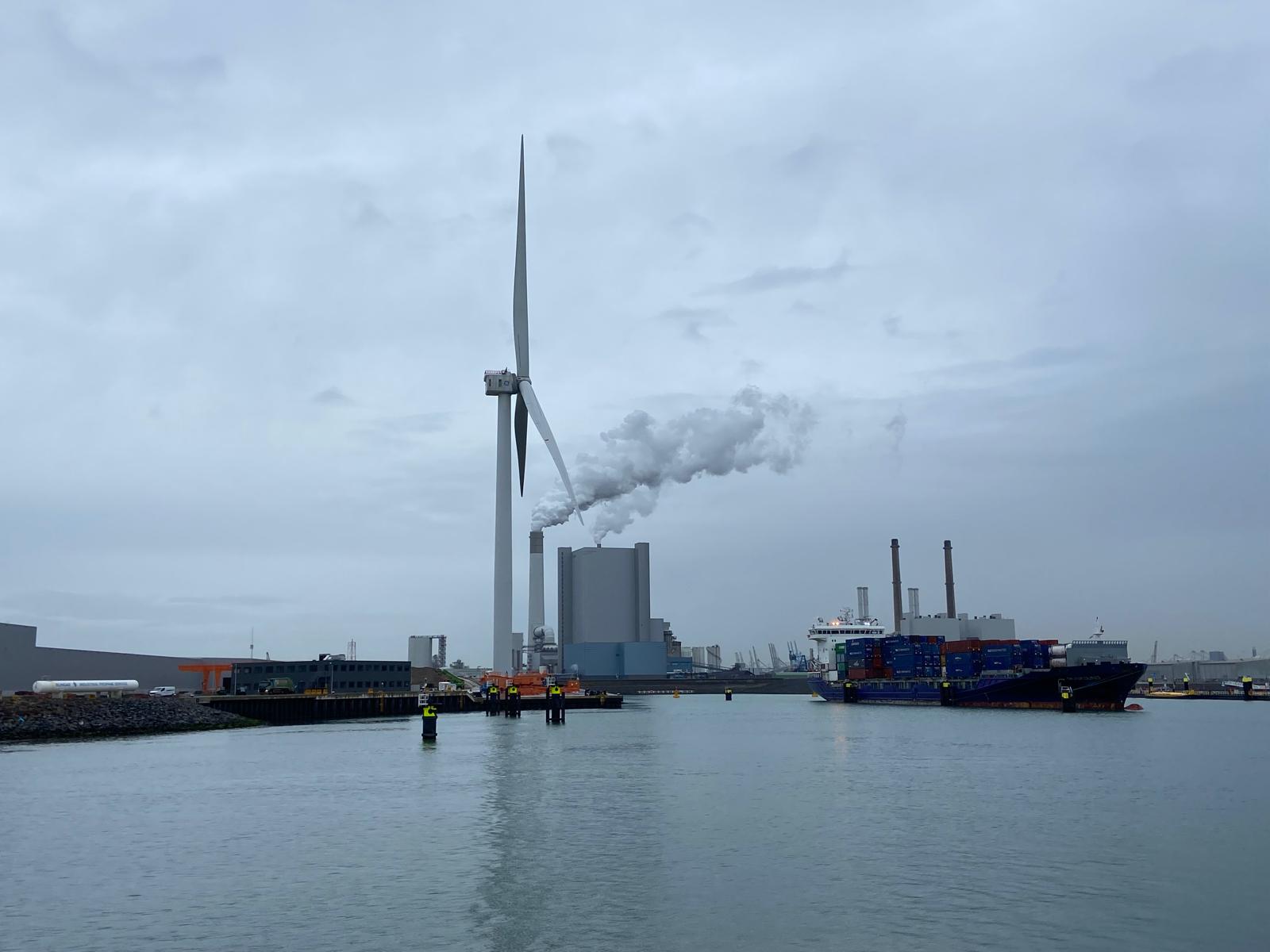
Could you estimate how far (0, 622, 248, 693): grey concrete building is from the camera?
112625mm

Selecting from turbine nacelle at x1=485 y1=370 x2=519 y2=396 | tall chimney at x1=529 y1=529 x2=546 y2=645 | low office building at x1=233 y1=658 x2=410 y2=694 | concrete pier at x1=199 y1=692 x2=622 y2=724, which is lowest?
concrete pier at x1=199 y1=692 x2=622 y2=724

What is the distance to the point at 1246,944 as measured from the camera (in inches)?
790

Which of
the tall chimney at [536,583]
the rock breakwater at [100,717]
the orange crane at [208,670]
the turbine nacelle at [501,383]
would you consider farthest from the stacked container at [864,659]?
the orange crane at [208,670]

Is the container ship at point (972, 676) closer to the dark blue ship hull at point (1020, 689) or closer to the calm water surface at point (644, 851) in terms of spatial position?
the dark blue ship hull at point (1020, 689)

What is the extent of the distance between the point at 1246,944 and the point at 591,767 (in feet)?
122

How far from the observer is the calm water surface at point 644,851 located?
21672 mm

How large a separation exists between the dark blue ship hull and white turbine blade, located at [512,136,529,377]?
65899mm

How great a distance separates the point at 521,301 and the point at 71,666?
7012 centimetres

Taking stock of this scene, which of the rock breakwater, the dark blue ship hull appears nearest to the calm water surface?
the rock breakwater

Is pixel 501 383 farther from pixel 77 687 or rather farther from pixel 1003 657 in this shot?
pixel 1003 657

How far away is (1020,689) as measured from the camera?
121 m

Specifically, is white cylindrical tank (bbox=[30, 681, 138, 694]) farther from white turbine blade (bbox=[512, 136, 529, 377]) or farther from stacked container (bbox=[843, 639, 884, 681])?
stacked container (bbox=[843, 639, 884, 681])

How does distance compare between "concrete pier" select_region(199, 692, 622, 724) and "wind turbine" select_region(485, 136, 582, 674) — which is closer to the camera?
"concrete pier" select_region(199, 692, 622, 724)

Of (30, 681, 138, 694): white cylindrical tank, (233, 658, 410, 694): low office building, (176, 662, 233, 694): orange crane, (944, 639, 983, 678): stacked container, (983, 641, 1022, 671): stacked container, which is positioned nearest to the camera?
(30, 681, 138, 694): white cylindrical tank
